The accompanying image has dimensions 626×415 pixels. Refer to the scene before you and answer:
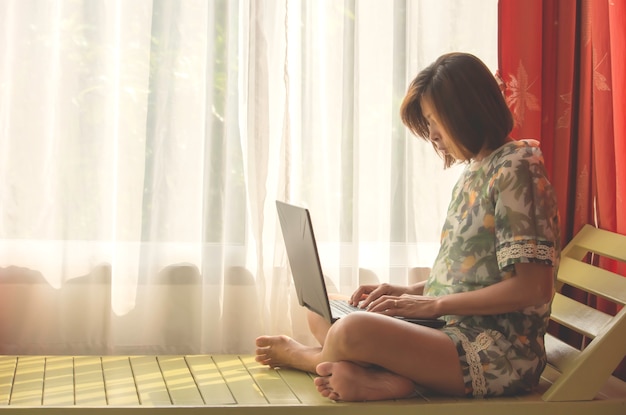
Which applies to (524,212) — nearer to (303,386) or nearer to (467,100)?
(467,100)

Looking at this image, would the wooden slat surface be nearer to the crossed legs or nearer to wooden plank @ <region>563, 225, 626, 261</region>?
the crossed legs

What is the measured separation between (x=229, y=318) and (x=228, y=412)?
746mm

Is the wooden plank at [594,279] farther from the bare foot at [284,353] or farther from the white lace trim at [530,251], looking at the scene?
the bare foot at [284,353]

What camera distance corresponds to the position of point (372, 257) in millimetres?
2506

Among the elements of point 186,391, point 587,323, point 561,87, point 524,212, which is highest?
point 561,87

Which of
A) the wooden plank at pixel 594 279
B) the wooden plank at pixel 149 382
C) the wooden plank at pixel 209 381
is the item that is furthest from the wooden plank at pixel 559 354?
the wooden plank at pixel 149 382

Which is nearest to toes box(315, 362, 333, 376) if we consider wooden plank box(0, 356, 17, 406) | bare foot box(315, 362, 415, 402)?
bare foot box(315, 362, 415, 402)

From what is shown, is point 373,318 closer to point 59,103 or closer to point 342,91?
point 342,91

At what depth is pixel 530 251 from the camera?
1.66m

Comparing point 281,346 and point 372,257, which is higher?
point 372,257

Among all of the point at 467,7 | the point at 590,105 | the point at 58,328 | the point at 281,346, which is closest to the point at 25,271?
the point at 58,328

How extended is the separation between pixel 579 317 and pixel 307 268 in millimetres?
739

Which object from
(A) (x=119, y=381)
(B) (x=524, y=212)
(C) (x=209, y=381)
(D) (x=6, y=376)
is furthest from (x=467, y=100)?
(D) (x=6, y=376)

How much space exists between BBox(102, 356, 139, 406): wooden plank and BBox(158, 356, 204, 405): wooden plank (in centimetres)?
8
